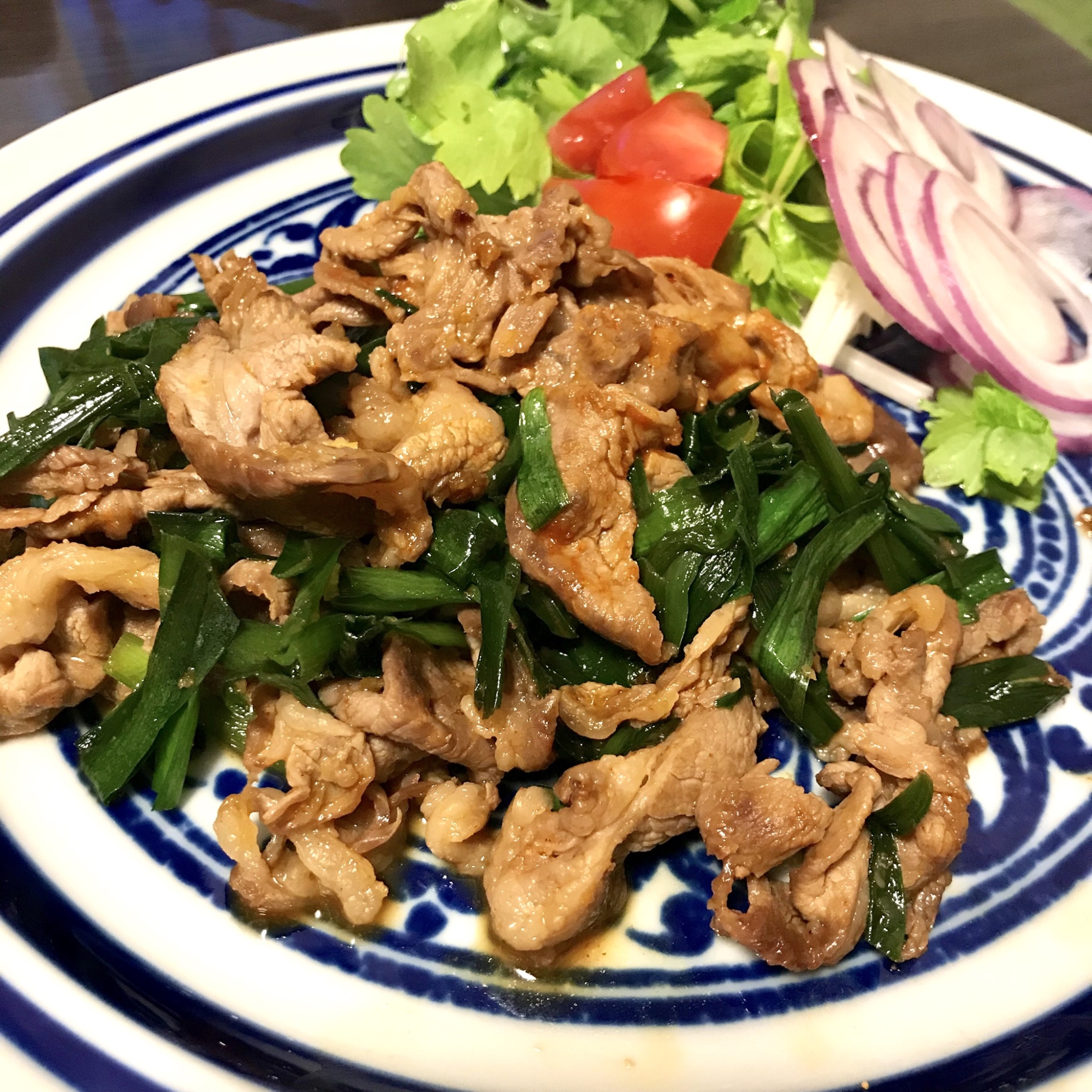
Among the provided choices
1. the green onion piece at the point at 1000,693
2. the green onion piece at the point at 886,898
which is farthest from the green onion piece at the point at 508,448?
the green onion piece at the point at 1000,693

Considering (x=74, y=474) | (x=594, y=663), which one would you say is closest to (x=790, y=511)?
(x=594, y=663)

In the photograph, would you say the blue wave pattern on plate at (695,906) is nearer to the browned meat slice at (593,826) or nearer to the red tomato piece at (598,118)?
the browned meat slice at (593,826)

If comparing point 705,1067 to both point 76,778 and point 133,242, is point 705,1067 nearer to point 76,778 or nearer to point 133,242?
point 76,778

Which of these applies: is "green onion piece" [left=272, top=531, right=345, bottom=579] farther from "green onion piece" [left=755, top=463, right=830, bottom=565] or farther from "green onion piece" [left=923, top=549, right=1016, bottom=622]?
"green onion piece" [left=923, top=549, right=1016, bottom=622]

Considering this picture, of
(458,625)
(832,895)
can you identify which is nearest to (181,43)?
(458,625)

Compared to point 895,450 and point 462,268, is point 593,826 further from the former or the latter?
point 895,450

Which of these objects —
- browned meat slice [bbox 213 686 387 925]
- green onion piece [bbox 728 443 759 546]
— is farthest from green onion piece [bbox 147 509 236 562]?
green onion piece [bbox 728 443 759 546]
